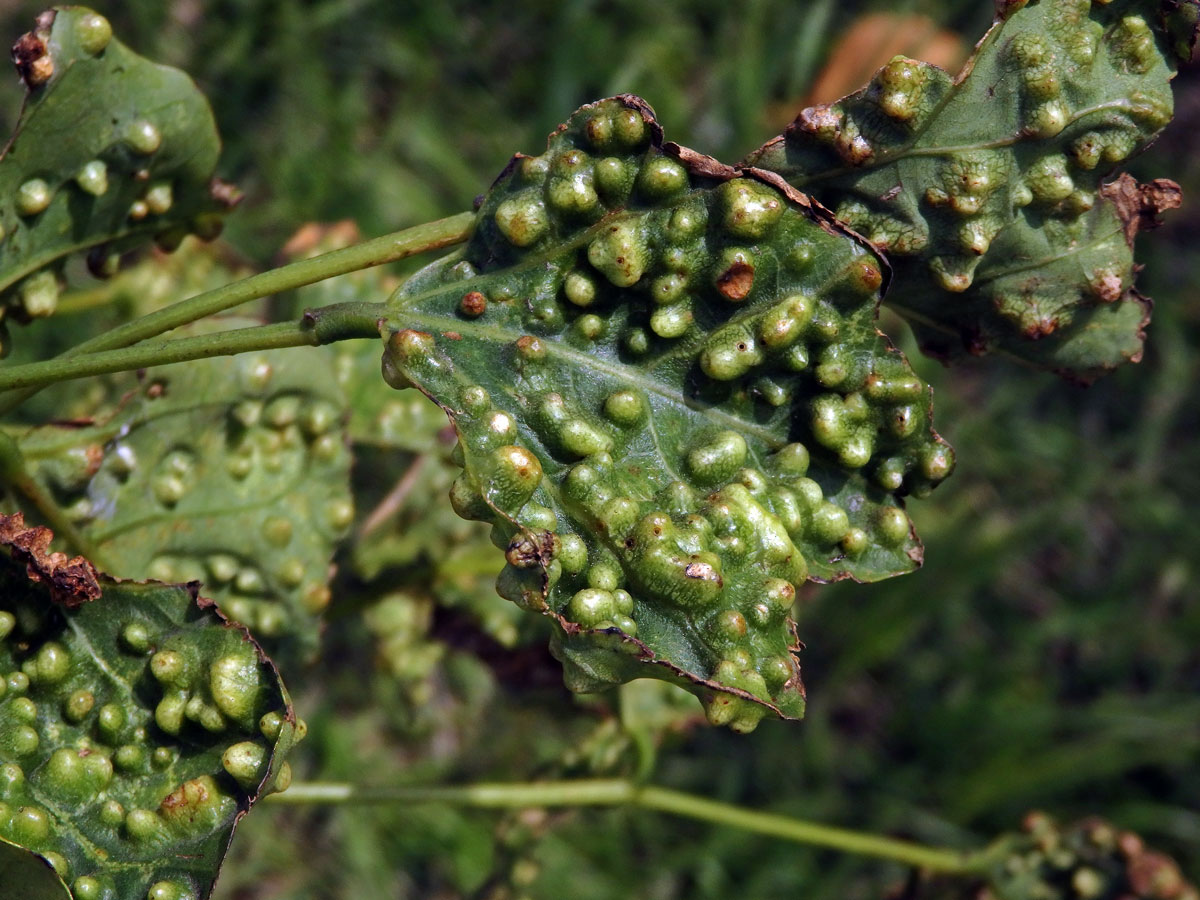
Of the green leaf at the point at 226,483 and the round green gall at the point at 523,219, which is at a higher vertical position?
the round green gall at the point at 523,219

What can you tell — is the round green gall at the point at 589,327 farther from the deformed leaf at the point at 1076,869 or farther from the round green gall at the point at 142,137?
the deformed leaf at the point at 1076,869

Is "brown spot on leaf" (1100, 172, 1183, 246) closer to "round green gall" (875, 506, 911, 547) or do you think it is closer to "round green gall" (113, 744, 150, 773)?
"round green gall" (875, 506, 911, 547)

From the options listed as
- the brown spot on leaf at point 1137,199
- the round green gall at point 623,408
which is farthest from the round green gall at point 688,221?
the brown spot on leaf at point 1137,199

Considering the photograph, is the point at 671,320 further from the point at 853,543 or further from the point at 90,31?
the point at 90,31

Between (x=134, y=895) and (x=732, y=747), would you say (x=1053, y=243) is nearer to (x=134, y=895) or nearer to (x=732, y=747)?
(x=134, y=895)

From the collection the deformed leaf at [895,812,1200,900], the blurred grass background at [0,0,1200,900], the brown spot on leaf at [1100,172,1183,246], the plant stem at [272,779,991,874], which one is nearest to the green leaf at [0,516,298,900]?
the plant stem at [272,779,991,874]

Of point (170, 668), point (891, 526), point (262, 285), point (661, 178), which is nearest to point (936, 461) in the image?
point (891, 526)

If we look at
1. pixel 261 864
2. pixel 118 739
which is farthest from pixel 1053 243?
pixel 261 864
